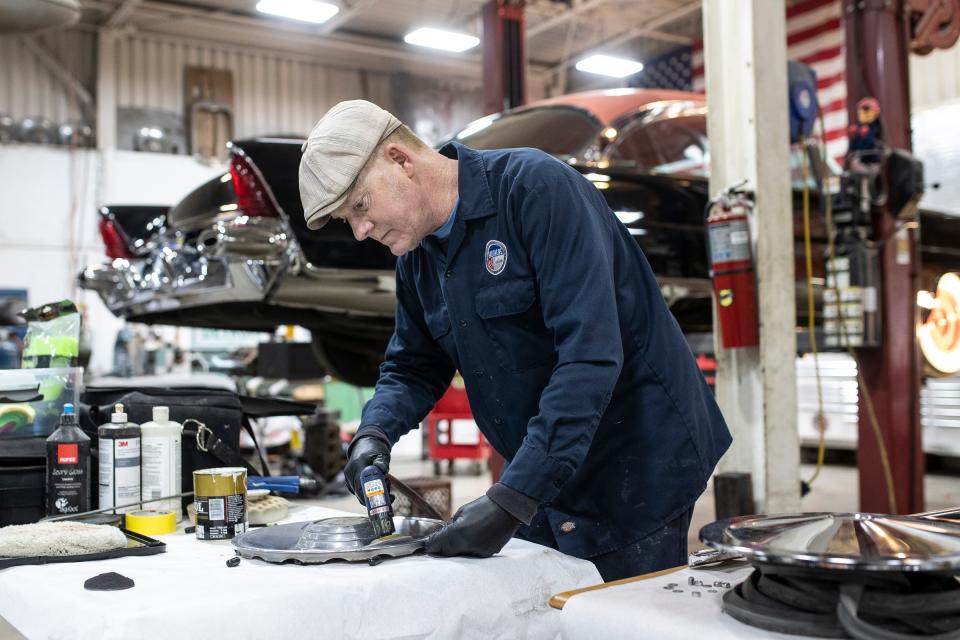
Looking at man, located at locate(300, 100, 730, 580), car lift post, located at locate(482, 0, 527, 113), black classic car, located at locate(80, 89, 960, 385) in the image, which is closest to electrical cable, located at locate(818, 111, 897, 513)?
black classic car, located at locate(80, 89, 960, 385)

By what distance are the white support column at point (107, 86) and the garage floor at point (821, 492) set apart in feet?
20.7

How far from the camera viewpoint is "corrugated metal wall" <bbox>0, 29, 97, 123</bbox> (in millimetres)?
11039

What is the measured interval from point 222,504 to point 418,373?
465mm

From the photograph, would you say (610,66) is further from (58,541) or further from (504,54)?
(58,541)

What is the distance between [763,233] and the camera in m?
3.10

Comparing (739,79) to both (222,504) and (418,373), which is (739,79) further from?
(222,504)

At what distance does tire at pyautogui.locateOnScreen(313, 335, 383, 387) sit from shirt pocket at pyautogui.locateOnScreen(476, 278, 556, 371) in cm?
291

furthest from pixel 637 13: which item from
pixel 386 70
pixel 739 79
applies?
pixel 739 79

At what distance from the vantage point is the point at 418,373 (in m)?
1.83

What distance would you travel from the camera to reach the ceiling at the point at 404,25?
11469 millimetres

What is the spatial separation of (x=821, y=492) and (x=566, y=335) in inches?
207

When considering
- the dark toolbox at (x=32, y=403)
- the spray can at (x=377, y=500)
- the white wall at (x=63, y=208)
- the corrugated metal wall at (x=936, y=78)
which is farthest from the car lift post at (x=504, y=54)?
the white wall at (x=63, y=208)

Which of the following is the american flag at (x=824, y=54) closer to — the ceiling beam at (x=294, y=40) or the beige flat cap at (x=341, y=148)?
the ceiling beam at (x=294, y=40)

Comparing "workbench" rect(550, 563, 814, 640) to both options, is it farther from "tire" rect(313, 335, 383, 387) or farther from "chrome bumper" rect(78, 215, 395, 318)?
"tire" rect(313, 335, 383, 387)
